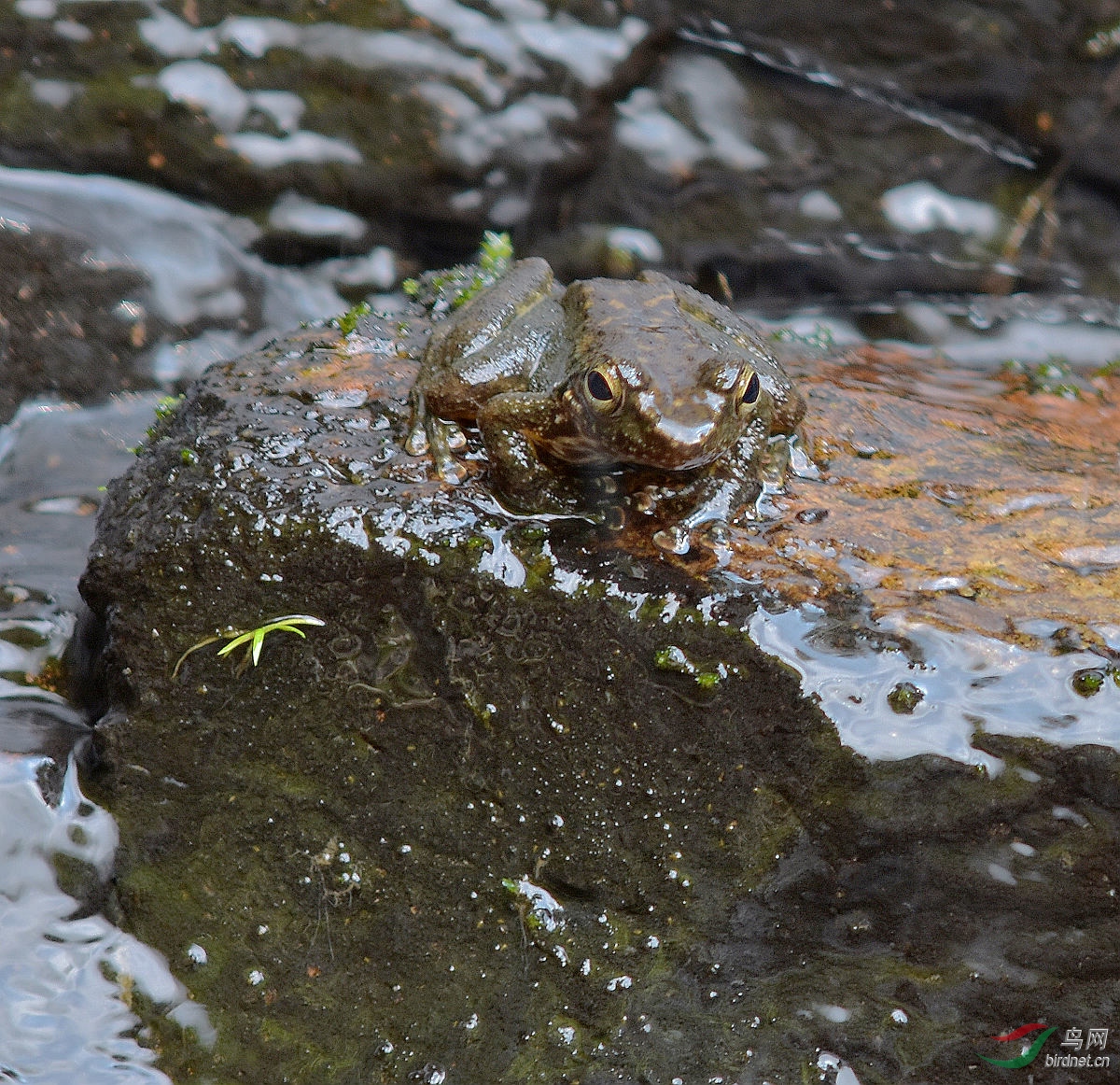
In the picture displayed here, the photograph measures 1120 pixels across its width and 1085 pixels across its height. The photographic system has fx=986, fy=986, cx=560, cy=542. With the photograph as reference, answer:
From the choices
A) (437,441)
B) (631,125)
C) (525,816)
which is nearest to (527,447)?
(437,441)

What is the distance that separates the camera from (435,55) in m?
6.61

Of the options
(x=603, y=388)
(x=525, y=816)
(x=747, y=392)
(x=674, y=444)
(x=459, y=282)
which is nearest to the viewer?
(x=674, y=444)

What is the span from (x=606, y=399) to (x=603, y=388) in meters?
0.04

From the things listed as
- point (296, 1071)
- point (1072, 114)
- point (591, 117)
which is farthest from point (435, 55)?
point (296, 1071)

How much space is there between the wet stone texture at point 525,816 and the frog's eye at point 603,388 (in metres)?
0.50

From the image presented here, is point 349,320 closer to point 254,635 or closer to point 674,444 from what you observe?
point 254,635

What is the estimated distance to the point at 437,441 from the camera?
3719 mm

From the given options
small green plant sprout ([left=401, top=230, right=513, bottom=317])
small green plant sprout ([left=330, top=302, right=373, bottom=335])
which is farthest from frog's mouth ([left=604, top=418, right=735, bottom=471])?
small green plant sprout ([left=401, top=230, right=513, bottom=317])

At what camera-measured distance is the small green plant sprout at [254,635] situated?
11.8ft

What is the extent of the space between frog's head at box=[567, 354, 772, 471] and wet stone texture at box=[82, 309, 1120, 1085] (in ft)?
1.35

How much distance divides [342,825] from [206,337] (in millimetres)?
3865

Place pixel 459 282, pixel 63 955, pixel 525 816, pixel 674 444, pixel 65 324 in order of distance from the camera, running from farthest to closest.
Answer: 1. pixel 65 324
2. pixel 459 282
3. pixel 63 955
4. pixel 525 816
5. pixel 674 444

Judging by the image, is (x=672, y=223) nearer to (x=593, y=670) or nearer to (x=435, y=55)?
(x=435, y=55)

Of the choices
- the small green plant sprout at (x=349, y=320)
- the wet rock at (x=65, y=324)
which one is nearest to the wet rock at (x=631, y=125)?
the wet rock at (x=65, y=324)
